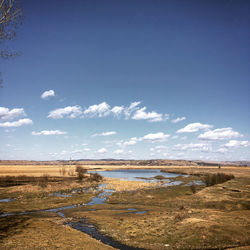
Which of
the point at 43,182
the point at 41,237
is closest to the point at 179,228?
the point at 41,237

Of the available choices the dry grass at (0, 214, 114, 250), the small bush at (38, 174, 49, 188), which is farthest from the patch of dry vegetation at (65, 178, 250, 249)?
the small bush at (38, 174, 49, 188)

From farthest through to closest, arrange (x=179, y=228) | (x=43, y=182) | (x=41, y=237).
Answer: (x=43, y=182) < (x=179, y=228) < (x=41, y=237)

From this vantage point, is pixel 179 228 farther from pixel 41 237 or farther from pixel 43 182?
pixel 43 182

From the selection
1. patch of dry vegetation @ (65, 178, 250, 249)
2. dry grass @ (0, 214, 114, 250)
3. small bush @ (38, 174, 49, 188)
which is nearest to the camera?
dry grass @ (0, 214, 114, 250)

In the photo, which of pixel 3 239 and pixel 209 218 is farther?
pixel 209 218

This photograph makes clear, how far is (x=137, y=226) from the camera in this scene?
23.8 metres

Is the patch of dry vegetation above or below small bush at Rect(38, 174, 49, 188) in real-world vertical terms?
above

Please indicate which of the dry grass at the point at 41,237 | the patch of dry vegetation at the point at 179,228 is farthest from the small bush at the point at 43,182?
the dry grass at the point at 41,237

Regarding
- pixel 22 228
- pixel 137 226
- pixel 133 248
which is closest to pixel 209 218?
pixel 137 226

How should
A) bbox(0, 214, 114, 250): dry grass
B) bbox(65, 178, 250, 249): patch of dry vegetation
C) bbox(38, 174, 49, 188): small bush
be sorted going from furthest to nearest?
bbox(38, 174, 49, 188): small bush, bbox(65, 178, 250, 249): patch of dry vegetation, bbox(0, 214, 114, 250): dry grass

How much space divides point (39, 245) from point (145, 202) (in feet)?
87.2

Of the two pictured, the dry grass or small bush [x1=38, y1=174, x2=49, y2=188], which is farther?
small bush [x1=38, y1=174, x2=49, y2=188]

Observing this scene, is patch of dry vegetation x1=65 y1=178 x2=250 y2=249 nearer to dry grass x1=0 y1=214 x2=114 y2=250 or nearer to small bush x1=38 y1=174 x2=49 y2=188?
dry grass x1=0 y1=214 x2=114 y2=250

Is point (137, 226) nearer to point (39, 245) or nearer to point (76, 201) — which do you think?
point (39, 245)
